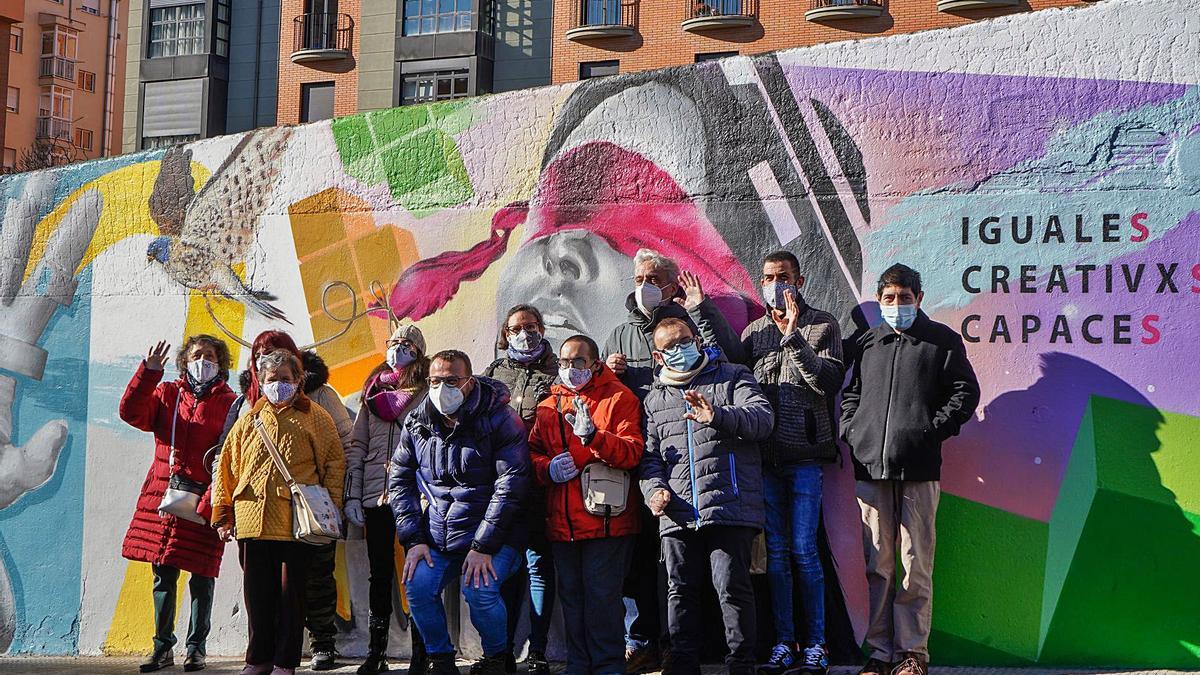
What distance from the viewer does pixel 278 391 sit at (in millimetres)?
6852

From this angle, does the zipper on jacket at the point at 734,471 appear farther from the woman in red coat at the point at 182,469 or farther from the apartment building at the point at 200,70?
the apartment building at the point at 200,70

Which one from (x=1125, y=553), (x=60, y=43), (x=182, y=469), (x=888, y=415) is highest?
(x=60, y=43)

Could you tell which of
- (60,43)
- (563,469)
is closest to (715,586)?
(563,469)

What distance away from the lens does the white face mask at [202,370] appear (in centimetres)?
764

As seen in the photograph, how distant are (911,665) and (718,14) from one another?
914 inches

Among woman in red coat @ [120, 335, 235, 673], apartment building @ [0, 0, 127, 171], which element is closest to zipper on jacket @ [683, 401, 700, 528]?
woman in red coat @ [120, 335, 235, 673]

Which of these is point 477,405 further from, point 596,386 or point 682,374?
point 682,374

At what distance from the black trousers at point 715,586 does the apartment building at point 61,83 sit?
167ft

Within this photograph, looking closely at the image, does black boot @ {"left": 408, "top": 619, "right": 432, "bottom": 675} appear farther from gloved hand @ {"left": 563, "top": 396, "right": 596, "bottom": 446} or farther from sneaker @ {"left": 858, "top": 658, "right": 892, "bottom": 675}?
sneaker @ {"left": 858, "top": 658, "right": 892, "bottom": 675}

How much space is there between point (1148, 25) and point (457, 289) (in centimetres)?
427

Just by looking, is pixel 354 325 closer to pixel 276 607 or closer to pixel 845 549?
pixel 276 607

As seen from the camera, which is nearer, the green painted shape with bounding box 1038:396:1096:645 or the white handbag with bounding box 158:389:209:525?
the green painted shape with bounding box 1038:396:1096:645

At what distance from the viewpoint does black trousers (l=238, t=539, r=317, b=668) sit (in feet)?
22.5

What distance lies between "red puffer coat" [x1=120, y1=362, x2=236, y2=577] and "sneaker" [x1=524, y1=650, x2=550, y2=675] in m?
2.11
